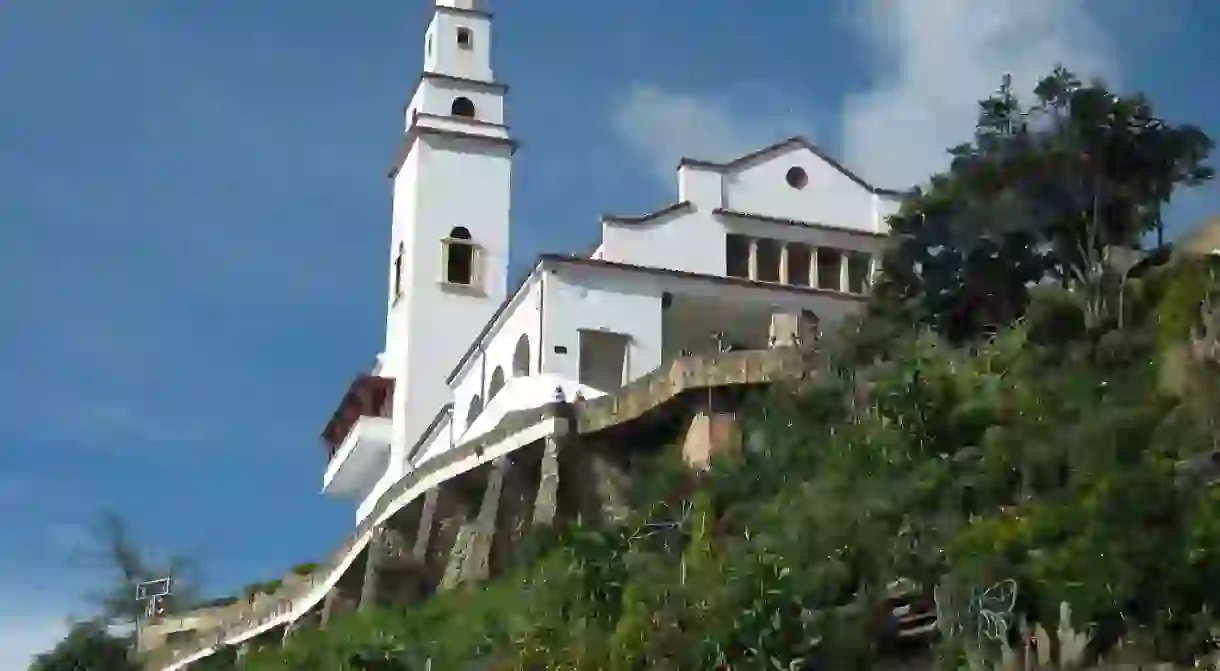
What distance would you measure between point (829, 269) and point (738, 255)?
2596mm

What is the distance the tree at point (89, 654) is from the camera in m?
57.8

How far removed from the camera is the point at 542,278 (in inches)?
1804

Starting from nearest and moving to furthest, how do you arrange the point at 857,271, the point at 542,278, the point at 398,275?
the point at 542,278 → the point at 857,271 → the point at 398,275

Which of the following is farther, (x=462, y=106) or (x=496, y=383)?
(x=462, y=106)

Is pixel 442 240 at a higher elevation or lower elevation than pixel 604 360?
higher

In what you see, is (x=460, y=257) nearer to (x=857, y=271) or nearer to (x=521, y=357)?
(x=521, y=357)

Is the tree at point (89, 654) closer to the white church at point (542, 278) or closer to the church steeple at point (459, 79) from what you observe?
the white church at point (542, 278)

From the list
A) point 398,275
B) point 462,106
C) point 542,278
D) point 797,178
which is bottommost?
point 542,278

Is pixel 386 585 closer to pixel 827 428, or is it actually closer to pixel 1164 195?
pixel 827 428

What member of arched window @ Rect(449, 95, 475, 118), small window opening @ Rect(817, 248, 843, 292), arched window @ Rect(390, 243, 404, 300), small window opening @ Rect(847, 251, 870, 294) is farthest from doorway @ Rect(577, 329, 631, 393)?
arched window @ Rect(449, 95, 475, 118)

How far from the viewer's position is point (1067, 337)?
3684 centimetres

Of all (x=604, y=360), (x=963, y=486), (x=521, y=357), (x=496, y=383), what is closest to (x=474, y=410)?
(x=496, y=383)

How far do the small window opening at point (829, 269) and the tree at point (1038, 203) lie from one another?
22.9 ft

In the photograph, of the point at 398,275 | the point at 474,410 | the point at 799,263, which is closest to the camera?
the point at 799,263
